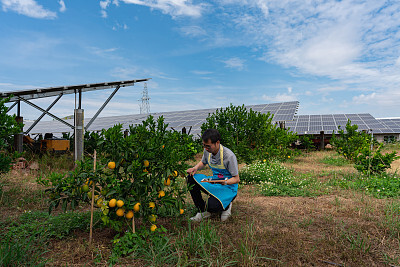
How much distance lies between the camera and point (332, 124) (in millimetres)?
19938

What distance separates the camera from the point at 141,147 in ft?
10.2

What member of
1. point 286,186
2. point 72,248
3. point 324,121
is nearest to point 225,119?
point 286,186

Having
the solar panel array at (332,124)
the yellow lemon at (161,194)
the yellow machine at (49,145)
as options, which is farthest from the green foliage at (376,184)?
the solar panel array at (332,124)

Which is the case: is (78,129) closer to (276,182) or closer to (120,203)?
(276,182)

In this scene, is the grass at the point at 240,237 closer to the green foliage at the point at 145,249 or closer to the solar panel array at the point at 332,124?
the green foliage at the point at 145,249

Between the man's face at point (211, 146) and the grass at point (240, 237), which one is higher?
the man's face at point (211, 146)

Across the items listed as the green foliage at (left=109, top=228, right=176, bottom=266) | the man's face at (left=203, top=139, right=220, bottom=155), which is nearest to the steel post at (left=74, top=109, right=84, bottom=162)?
the man's face at (left=203, top=139, right=220, bottom=155)

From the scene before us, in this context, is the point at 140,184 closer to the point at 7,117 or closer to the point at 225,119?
the point at 7,117

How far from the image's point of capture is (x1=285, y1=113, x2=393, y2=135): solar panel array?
1861cm

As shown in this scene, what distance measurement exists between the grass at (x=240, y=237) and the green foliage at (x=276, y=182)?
0.43m

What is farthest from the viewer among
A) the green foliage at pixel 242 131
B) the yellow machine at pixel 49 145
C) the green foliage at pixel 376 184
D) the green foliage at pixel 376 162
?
the yellow machine at pixel 49 145

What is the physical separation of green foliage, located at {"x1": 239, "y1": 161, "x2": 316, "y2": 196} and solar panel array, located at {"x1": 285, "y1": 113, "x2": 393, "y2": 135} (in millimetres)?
12853

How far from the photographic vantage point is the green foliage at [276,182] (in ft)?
19.5

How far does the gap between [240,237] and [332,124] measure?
18.9 m
